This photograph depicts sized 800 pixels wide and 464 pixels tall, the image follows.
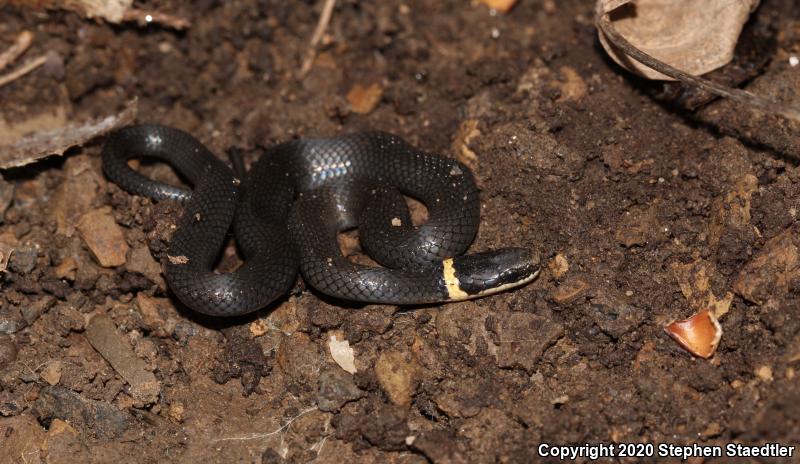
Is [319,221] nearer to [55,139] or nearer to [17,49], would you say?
[55,139]

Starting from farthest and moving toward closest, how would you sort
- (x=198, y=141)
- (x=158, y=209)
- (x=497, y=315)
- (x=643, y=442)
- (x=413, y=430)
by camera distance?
(x=198, y=141), (x=158, y=209), (x=497, y=315), (x=413, y=430), (x=643, y=442)

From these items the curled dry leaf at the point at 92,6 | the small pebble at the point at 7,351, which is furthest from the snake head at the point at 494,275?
the curled dry leaf at the point at 92,6

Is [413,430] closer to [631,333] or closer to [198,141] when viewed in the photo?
[631,333]

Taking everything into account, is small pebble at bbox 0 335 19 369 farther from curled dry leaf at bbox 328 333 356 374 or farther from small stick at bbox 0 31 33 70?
small stick at bbox 0 31 33 70

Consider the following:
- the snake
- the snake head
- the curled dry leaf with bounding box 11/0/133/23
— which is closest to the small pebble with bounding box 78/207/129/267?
the snake

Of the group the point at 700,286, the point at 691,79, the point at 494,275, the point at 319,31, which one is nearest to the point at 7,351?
the point at 494,275

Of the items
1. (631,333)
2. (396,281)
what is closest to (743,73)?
(631,333)
